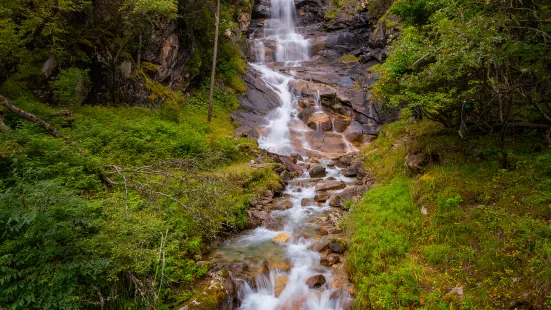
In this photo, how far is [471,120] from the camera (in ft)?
30.2

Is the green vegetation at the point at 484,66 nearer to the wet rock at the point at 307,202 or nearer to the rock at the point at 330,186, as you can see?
the rock at the point at 330,186

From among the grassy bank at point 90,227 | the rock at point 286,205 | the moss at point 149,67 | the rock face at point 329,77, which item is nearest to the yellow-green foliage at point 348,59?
the rock face at point 329,77

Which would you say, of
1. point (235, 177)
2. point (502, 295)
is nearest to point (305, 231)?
point (235, 177)

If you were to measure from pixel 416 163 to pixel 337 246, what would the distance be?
150 inches

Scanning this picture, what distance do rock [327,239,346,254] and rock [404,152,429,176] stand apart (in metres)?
3.38

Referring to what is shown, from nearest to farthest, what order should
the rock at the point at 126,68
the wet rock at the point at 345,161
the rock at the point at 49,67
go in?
the rock at the point at 49,67
the rock at the point at 126,68
the wet rock at the point at 345,161

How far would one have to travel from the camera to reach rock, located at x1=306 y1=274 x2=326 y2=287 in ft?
22.2

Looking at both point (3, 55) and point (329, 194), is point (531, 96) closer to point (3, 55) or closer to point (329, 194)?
point (329, 194)

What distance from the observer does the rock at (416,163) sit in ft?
29.7

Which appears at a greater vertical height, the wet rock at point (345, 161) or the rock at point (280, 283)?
the wet rock at point (345, 161)

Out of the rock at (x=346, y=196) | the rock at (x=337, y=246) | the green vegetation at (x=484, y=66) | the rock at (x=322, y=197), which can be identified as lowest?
the rock at (x=337, y=246)

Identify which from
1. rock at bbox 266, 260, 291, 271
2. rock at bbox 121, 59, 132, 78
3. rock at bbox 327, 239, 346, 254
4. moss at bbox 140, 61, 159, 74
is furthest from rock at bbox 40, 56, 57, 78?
rock at bbox 327, 239, 346, 254

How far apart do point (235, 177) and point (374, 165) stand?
6.18m

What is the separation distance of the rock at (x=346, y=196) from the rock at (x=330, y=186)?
1086 millimetres
